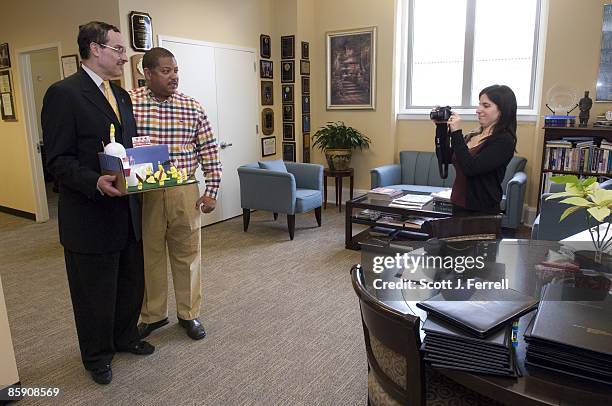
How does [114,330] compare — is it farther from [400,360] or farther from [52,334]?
[400,360]

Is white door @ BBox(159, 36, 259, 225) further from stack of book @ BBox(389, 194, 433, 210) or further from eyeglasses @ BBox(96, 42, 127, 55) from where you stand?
eyeglasses @ BBox(96, 42, 127, 55)

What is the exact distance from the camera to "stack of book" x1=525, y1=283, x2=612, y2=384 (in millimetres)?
969

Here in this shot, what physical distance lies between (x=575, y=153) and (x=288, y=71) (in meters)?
3.33

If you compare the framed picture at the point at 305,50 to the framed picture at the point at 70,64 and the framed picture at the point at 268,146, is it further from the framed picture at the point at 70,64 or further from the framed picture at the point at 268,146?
the framed picture at the point at 70,64

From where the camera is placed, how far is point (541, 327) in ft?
3.51

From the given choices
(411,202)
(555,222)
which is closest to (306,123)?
(411,202)

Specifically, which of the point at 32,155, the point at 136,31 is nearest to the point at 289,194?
the point at 136,31

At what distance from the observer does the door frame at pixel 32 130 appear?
4.98m

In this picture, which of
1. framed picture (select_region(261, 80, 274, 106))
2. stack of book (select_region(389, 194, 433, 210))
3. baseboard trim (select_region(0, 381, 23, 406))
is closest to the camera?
baseboard trim (select_region(0, 381, 23, 406))

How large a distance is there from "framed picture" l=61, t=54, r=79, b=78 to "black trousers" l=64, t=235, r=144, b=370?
277 cm

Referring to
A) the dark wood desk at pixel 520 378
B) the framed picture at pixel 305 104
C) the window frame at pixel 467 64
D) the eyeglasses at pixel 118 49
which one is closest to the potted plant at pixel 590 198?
the dark wood desk at pixel 520 378

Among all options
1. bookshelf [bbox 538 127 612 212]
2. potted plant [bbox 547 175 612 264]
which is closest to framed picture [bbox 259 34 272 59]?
bookshelf [bbox 538 127 612 212]

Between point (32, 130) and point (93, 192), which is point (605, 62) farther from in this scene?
point (32, 130)

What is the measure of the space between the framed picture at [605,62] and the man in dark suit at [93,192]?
430 cm
